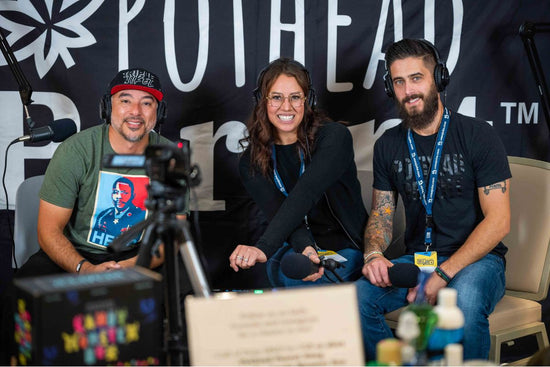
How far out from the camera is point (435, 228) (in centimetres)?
298

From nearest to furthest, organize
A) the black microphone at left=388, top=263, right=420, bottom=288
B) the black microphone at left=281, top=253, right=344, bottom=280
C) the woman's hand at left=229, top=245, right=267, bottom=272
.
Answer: the black microphone at left=281, top=253, right=344, bottom=280 < the black microphone at left=388, top=263, right=420, bottom=288 < the woman's hand at left=229, top=245, right=267, bottom=272

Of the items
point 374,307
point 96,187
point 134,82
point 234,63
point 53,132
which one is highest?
point 234,63

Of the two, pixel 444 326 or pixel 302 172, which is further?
pixel 302 172

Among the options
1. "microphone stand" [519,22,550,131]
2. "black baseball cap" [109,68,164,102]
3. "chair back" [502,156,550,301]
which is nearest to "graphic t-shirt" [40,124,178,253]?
"black baseball cap" [109,68,164,102]

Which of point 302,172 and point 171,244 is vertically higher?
point 302,172

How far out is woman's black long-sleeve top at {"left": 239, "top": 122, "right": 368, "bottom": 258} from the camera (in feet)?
9.67

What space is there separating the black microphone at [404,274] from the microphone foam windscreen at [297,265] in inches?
15.4

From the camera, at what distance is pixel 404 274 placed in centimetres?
253

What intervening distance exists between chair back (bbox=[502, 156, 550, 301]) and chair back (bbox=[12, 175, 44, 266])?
2.18m

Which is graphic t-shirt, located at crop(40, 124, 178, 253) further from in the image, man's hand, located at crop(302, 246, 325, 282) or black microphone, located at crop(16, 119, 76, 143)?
man's hand, located at crop(302, 246, 325, 282)

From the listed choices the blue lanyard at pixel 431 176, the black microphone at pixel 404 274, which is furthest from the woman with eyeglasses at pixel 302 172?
the black microphone at pixel 404 274

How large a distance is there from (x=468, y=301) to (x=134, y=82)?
1.72 metres

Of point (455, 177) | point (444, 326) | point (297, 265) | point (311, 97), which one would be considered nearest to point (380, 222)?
point (455, 177)

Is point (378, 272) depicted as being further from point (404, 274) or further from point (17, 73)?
point (17, 73)
